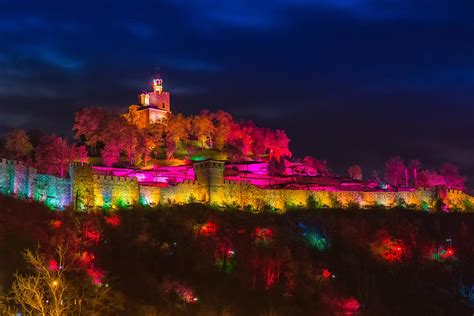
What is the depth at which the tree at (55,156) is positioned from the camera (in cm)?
8250

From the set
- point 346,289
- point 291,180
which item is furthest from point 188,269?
point 291,180

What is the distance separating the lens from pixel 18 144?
8588 centimetres

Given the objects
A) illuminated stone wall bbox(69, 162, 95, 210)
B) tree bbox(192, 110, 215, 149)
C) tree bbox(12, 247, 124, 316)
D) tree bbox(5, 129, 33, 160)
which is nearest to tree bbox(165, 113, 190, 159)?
tree bbox(192, 110, 215, 149)

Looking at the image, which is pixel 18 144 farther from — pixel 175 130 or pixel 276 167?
pixel 276 167

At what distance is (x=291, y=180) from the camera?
85.8 metres

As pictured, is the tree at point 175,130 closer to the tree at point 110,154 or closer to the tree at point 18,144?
the tree at point 110,154

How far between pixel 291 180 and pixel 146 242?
104 feet

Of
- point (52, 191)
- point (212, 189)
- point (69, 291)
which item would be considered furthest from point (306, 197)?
Answer: point (69, 291)

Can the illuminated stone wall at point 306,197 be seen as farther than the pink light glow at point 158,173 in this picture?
No

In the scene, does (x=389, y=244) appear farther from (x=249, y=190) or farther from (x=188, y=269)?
(x=188, y=269)

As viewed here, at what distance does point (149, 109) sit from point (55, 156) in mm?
24494

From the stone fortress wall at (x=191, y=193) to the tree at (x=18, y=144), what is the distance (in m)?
21.0

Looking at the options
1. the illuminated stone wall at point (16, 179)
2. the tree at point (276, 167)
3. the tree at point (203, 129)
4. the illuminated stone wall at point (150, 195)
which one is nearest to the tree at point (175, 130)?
the tree at point (203, 129)

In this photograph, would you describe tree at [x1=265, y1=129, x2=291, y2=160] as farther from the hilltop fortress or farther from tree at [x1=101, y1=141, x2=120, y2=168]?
tree at [x1=101, y1=141, x2=120, y2=168]
